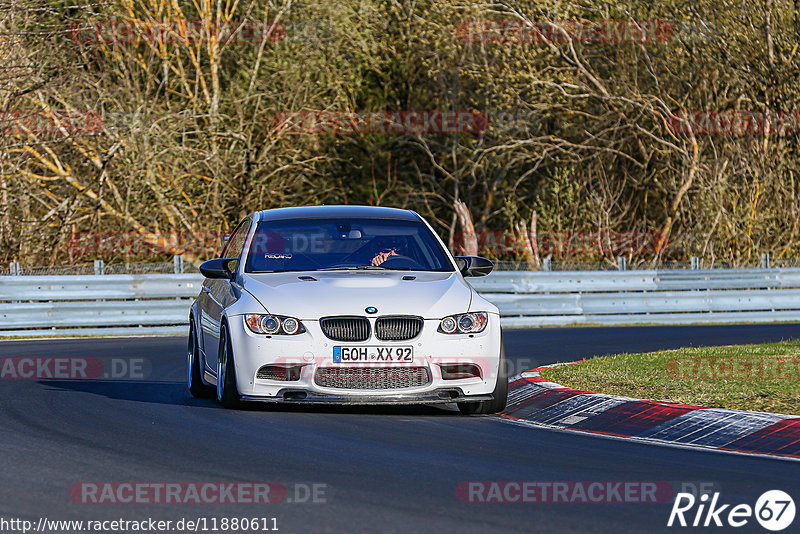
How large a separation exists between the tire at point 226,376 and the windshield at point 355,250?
825mm

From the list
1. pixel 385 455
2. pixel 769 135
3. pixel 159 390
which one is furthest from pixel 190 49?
pixel 385 455

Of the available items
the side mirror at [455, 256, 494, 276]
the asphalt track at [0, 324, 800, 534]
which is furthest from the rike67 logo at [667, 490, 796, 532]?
the side mirror at [455, 256, 494, 276]

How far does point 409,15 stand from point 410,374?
2590cm

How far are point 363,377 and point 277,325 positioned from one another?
2.49 feet

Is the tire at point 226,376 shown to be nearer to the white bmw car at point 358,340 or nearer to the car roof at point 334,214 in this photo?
the white bmw car at point 358,340

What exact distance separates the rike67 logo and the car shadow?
4421mm

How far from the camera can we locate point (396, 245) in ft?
39.2

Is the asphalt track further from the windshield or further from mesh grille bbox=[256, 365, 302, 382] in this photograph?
the windshield

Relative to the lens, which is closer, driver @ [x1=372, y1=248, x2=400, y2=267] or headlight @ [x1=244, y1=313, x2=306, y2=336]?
headlight @ [x1=244, y1=313, x2=306, y2=336]

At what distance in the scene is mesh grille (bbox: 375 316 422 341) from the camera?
10.3 metres

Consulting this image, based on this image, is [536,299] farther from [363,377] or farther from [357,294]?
[363,377]

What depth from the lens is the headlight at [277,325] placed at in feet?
34.0

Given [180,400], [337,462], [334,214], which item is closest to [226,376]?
[180,400]

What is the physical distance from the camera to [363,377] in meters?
10.3
